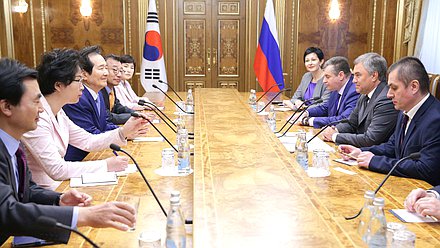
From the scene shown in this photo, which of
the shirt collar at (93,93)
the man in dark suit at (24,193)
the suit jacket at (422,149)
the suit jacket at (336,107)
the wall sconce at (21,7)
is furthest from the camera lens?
the wall sconce at (21,7)

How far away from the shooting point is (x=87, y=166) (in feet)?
7.39

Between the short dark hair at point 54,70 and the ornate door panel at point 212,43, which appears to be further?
the ornate door panel at point 212,43

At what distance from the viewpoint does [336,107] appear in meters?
4.31

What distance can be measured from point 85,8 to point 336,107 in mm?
4823

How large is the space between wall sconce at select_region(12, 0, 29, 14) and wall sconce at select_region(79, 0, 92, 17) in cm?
82

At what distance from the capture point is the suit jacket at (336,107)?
384cm

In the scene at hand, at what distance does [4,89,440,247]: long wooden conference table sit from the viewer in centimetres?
128

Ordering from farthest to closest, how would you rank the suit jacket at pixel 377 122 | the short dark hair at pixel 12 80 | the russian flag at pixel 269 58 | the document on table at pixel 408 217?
1. the russian flag at pixel 269 58
2. the suit jacket at pixel 377 122
3. the document on table at pixel 408 217
4. the short dark hair at pixel 12 80

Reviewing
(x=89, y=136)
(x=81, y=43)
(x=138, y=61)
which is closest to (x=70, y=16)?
(x=81, y=43)

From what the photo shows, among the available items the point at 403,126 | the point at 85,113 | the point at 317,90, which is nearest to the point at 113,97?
the point at 85,113

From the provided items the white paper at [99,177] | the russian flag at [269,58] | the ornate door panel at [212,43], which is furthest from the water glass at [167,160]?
the ornate door panel at [212,43]

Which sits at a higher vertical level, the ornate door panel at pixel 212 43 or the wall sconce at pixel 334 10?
the wall sconce at pixel 334 10

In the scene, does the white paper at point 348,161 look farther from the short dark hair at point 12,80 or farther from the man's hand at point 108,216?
the short dark hair at point 12,80

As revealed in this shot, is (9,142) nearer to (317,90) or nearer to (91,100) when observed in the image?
(91,100)
